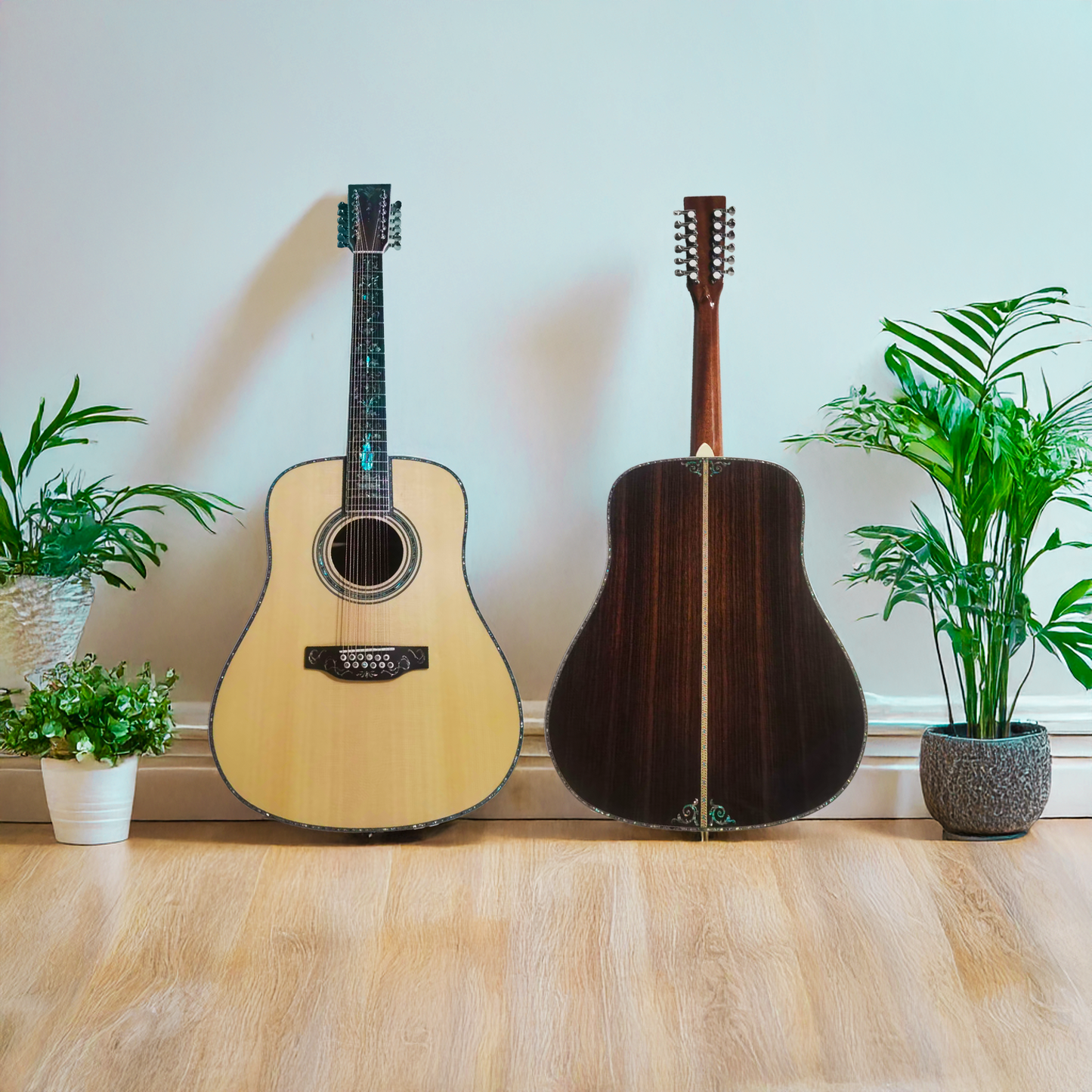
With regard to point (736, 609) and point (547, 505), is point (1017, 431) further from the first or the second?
point (547, 505)

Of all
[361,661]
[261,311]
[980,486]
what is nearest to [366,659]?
[361,661]

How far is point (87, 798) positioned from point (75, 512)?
1.76 feet

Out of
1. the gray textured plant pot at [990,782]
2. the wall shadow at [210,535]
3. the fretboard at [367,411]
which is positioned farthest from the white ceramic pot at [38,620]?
the gray textured plant pot at [990,782]

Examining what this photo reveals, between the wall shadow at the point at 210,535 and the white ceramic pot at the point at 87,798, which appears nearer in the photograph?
the white ceramic pot at the point at 87,798

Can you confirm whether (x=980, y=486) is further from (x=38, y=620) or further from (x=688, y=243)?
(x=38, y=620)

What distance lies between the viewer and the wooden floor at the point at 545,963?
1175 millimetres

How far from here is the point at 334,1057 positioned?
1188mm

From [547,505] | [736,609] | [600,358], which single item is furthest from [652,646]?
[600,358]

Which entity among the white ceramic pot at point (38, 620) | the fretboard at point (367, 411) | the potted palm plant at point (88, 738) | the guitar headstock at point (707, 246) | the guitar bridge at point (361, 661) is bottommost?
the potted palm plant at point (88, 738)

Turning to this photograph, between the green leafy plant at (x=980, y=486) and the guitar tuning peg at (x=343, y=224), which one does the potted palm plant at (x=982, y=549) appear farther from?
the guitar tuning peg at (x=343, y=224)

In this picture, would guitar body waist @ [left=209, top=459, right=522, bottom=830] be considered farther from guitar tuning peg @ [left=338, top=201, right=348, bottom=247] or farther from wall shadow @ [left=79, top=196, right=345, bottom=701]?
guitar tuning peg @ [left=338, top=201, right=348, bottom=247]

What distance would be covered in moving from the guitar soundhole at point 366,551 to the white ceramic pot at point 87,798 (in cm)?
54

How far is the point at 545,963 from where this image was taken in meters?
1.41

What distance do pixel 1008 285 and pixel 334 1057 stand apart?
1.92 meters
